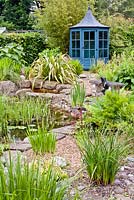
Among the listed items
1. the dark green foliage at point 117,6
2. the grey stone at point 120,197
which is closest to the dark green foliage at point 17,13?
the dark green foliage at point 117,6

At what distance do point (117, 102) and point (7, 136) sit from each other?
142cm

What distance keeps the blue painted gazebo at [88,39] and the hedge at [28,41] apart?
4.56 ft

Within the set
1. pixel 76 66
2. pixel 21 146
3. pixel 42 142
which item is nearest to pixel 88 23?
pixel 76 66

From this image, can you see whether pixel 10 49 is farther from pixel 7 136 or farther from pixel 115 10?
pixel 115 10

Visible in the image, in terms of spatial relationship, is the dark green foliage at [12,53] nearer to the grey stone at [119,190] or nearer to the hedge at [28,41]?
the hedge at [28,41]

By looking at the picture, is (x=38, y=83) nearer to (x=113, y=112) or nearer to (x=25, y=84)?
(x=25, y=84)

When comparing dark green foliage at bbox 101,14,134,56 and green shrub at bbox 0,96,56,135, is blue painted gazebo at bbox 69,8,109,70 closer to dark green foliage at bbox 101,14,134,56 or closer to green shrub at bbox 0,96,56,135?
dark green foliage at bbox 101,14,134,56

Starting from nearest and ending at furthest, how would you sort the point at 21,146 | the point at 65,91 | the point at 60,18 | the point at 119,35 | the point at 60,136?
the point at 21,146 → the point at 60,136 → the point at 65,91 → the point at 60,18 → the point at 119,35

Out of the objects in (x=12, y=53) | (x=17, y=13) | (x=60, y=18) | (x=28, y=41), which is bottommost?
(x=12, y=53)

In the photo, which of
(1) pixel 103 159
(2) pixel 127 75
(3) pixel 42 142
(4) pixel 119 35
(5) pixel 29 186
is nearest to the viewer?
(5) pixel 29 186

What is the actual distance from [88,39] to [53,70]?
4.16 meters

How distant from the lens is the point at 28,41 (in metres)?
13.5

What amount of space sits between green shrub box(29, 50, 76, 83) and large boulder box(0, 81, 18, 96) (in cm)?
Result: 87

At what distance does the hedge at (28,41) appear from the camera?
12.6m
